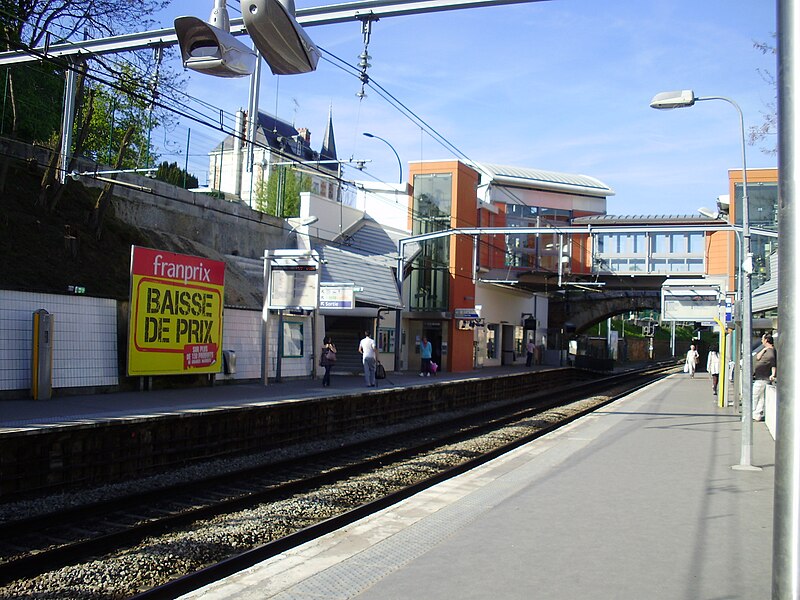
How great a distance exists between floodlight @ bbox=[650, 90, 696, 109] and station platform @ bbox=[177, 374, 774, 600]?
226 inches

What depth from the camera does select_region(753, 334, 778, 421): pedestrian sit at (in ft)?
53.8

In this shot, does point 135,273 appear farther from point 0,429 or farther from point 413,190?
point 413,190

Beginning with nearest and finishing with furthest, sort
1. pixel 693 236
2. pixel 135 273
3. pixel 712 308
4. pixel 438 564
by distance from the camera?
1. pixel 438 564
2. pixel 135 273
3. pixel 712 308
4. pixel 693 236

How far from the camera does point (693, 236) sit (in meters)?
38.9

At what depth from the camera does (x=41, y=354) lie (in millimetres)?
15250

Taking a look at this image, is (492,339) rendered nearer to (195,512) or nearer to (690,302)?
(690,302)

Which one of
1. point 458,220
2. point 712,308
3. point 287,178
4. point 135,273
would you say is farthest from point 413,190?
point 135,273

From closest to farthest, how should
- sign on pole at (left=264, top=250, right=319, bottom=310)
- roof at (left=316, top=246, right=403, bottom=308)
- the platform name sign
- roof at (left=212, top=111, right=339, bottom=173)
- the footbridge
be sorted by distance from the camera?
1. the platform name sign
2. sign on pole at (left=264, top=250, right=319, bottom=310)
3. roof at (left=316, top=246, right=403, bottom=308)
4. the footbridge
5. roof at (left=212, top=111, right=339, bottom=173)

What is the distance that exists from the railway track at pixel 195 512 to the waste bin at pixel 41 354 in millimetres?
5595

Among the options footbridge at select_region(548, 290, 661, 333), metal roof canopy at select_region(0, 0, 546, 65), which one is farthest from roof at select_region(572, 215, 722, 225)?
metal roof canopy at select_region(0, 0, 546, 65)

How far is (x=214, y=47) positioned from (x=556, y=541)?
5.65 meters

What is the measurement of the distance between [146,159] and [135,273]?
35.2ft

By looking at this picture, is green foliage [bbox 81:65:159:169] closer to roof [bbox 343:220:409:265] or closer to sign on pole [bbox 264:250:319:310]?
sign on pole [bbox 264:250:319:310]

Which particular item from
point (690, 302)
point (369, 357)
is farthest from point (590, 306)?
point (369, 357)
